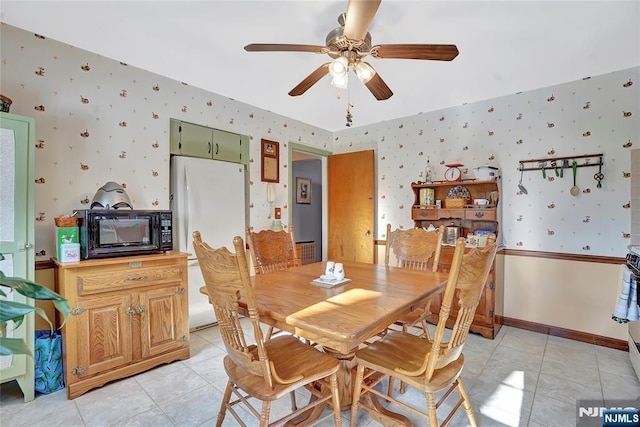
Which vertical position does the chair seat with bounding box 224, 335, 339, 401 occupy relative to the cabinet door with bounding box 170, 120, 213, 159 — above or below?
→ below

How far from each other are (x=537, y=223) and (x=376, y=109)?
213 cm

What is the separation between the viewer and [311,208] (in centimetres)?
616

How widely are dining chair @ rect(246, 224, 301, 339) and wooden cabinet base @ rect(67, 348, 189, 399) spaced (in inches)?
30.9

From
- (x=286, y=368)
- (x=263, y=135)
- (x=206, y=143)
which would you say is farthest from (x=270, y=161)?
(x=286, y=368)

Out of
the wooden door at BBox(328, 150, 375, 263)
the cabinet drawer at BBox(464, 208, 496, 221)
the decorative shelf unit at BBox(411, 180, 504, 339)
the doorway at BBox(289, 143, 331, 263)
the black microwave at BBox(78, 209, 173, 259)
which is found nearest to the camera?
the black microwave at BBox(78, 209, 173, 259)

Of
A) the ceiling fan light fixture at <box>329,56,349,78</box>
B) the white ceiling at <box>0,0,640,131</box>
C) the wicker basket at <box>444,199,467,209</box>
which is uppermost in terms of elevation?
the white ceiling at <box>0,0,640,131</box>

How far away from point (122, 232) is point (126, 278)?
0.34m

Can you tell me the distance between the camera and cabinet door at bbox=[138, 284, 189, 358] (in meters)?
2.33

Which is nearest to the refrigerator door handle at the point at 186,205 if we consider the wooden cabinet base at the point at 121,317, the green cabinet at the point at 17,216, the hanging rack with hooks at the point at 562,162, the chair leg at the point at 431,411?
the wooden cabinet base at the point at 121,317

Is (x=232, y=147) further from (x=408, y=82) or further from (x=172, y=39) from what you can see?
(x=408, y=82)

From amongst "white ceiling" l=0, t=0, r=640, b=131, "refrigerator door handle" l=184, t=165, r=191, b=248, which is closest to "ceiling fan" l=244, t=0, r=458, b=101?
"white ceiling" l=0, t=0, r=640, b=131

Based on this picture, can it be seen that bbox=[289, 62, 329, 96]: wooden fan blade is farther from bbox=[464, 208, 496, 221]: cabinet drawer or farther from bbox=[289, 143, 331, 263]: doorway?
bbox=[289, 143, 331, 263]: doorway

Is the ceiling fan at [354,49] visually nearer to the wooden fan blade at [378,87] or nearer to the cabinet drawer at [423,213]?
the wooden fan blade at [378,87]

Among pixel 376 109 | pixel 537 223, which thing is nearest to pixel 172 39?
pixel 376 109
